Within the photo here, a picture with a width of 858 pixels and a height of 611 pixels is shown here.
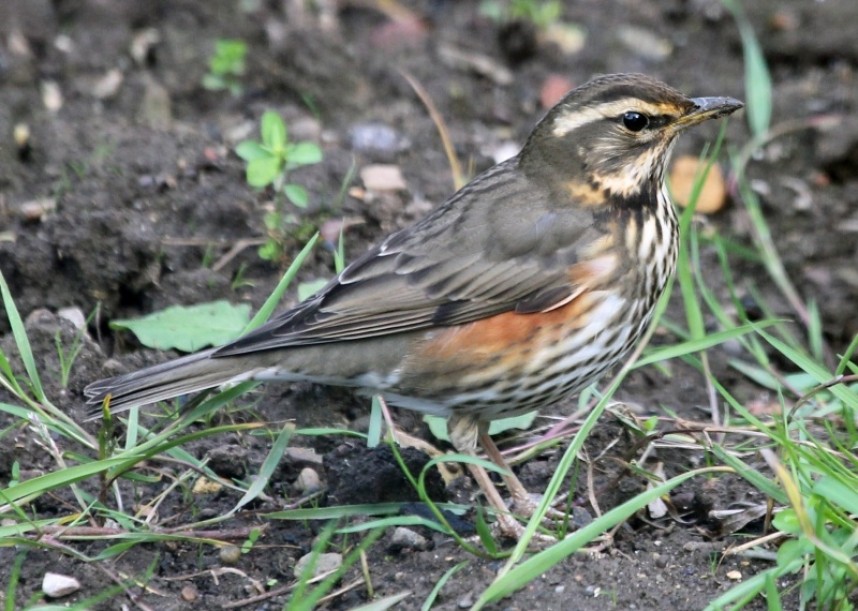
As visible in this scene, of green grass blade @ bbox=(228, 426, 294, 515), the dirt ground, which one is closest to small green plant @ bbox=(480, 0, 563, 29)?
the dirt ground

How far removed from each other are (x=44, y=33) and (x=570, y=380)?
14.4 ft

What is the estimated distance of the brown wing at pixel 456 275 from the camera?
5230mm

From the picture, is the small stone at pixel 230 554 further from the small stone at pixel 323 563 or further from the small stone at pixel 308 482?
the small stone at pixel 308 482

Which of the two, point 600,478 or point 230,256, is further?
point 230,256

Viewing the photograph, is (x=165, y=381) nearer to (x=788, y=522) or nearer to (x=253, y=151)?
(x=253, y=151)

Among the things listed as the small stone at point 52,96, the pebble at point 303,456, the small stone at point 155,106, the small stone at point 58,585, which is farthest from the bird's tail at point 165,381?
the small stone at point 52,96

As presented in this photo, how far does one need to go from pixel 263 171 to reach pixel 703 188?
2675 millimetres

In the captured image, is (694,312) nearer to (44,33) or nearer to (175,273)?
(175,273)

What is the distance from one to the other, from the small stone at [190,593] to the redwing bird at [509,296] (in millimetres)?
704

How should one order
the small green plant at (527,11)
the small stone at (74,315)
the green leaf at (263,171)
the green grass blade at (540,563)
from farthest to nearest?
the small green plant at (527,11) < the green leaf at (263,171) < the small stone at (74,315) < the green grass blade at (540,563)

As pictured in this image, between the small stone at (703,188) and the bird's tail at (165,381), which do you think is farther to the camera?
the small stone at (703,188)

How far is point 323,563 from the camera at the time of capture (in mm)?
4898

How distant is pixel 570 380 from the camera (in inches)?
204

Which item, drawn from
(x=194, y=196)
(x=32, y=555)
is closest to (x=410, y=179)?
(x=194, y=196)
